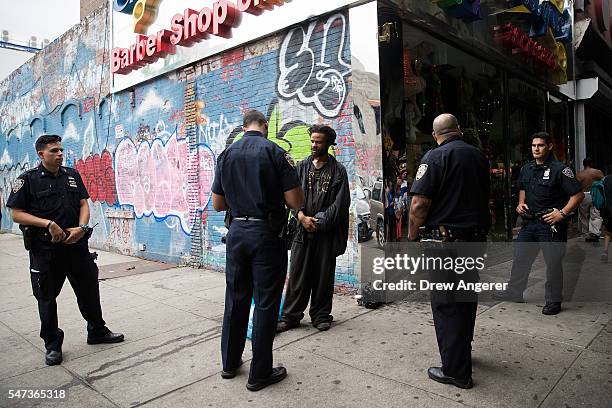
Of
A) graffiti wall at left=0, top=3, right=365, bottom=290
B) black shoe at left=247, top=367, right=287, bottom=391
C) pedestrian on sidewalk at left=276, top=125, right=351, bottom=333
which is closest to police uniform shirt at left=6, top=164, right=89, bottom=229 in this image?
pedestrian on sidewalk at left=276, top=125, right=351, bottom=333

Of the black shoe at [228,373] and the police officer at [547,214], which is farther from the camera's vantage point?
the police officer at [547,214]

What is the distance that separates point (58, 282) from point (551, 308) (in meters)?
4.82

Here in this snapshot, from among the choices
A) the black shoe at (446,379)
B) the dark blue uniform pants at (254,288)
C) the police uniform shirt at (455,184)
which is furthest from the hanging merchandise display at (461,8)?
the black shoe at (446,379)

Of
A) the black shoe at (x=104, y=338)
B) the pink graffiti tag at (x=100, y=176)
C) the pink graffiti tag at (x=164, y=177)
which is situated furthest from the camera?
the pink graffiti tag at (x=100, y=176)

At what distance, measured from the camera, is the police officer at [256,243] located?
3.11 m

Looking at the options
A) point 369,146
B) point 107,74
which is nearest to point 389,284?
point 369,146

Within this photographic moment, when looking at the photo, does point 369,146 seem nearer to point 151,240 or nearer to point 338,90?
point 338,90

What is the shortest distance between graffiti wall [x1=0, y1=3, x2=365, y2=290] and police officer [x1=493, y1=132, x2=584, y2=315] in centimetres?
189

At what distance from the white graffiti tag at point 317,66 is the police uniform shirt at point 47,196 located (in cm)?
307

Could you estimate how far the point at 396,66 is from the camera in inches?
206

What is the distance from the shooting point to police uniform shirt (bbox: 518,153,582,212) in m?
4.48

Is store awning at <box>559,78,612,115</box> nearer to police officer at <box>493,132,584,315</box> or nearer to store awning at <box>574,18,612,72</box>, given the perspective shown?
store awning at <box>574,18,612,72</box>

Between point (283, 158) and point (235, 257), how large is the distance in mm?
808

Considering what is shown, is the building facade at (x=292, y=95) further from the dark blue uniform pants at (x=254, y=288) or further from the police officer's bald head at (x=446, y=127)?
the dark blue uniform pants at (x=254, y=288)
